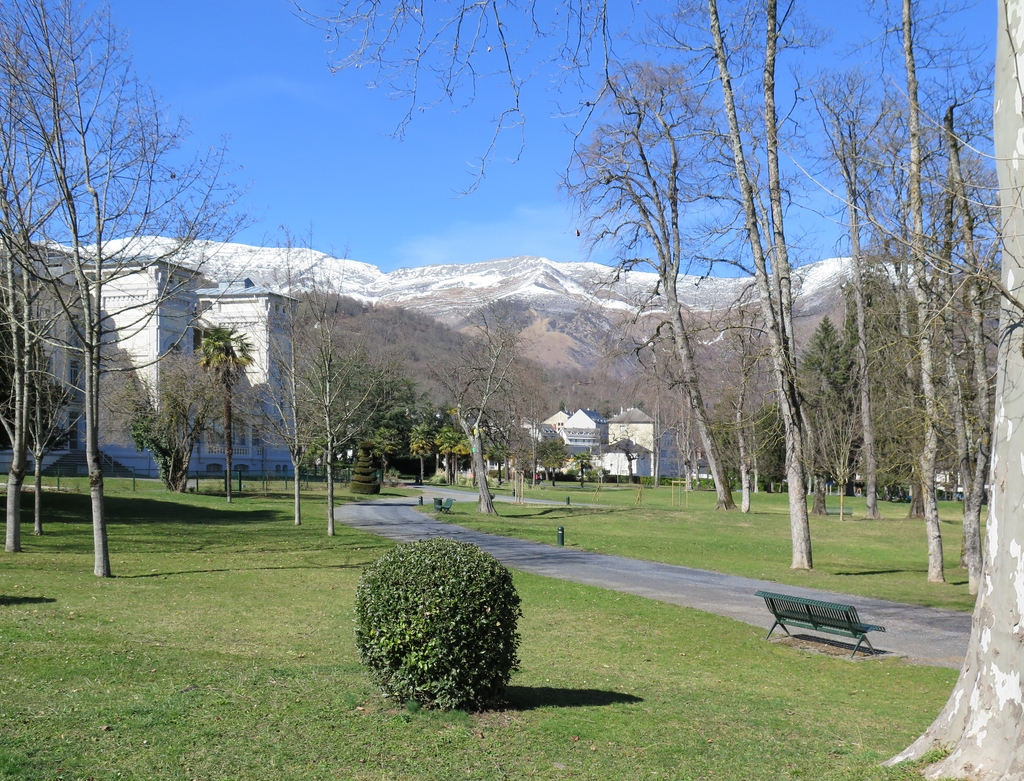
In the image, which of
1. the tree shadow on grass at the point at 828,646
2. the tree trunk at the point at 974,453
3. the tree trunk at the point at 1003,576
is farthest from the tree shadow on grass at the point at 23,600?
the tree trunk at the point at 974,453

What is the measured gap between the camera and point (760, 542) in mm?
30609

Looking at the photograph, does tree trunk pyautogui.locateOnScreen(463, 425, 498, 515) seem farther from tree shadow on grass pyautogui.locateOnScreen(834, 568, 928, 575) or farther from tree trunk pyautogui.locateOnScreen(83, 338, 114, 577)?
tree trunk pyautogui.locateOnScreen(83, 338, 114, 577)

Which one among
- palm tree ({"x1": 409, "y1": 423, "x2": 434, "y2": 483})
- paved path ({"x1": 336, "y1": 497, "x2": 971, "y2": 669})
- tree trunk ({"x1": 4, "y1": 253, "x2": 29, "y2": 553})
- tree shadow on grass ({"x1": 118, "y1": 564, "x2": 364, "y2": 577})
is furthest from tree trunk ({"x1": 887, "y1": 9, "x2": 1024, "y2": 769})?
palm tree ({"x1": 409, "y1": 423, "x2": 434, "y2": 483})

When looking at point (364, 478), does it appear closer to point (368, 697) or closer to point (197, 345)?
point (197, 345)

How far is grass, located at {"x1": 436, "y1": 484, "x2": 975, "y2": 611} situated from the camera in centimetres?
2022

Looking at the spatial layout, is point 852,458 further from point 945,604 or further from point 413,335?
point 413,335

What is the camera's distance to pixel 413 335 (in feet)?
595

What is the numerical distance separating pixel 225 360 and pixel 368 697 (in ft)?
133

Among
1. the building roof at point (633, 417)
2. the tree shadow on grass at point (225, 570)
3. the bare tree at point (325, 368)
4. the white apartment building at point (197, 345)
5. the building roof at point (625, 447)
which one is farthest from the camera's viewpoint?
the building roof at point (633, 417)

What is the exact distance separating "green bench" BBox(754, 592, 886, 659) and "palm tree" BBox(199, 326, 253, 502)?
35779 mm

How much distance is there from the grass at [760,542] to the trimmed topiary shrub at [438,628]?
1371cm

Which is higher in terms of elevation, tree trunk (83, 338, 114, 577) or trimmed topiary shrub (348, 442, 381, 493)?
tree trunk (83, 338, 114, 577)

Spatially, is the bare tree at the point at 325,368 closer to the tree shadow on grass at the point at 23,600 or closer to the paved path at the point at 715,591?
the paved path at the point at 715,591

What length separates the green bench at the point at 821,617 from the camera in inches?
485
